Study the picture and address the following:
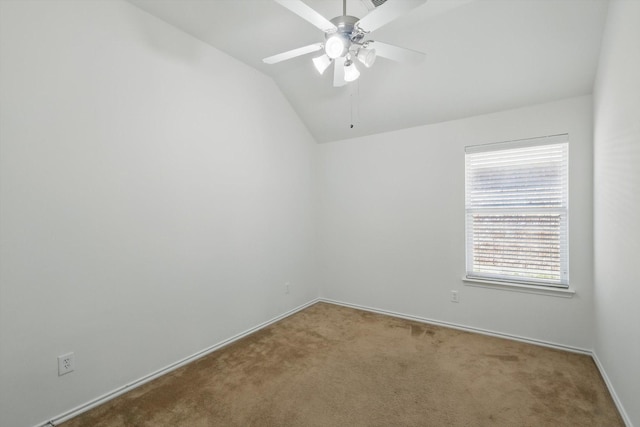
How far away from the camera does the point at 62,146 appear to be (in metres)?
1.87

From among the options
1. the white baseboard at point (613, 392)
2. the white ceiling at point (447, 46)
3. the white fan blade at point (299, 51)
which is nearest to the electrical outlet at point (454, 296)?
the white baseboard at point (613, 392)

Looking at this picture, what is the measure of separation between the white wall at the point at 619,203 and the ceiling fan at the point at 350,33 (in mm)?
1160

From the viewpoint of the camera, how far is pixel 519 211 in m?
2.91

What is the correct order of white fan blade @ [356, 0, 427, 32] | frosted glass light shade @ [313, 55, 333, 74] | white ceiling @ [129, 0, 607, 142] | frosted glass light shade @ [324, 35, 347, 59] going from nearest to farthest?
white fan blade @ [356, 0, 427, 32] → frosted glass light shade @ [324, 35, 347, 59] → frosted glass light shade @ [313, 55, 333, 74] → white ceiling @ [129, 0, 607, 142]

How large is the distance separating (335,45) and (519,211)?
96.6 inches

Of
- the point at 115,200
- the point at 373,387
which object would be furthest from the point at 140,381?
the point at 373,387

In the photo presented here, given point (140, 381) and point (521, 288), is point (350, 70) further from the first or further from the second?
point (140, 381)

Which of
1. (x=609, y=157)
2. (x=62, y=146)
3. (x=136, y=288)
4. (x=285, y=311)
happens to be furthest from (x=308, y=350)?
(x=609, y=157)

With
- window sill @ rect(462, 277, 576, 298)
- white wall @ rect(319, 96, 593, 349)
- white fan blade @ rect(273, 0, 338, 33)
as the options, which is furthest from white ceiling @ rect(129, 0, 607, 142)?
window sill @ rect(462, 277, 576, 298)

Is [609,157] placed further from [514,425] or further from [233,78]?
[233,78]

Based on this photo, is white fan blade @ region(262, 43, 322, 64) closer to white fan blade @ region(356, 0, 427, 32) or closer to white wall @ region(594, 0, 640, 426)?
white fan blade @ region(356, 0, 427, 32)

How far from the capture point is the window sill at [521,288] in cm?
268

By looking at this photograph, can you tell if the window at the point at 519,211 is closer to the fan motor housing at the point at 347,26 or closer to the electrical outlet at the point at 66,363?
the fan motor housing at the point at 347,26

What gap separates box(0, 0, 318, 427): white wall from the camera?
5.64 ft
